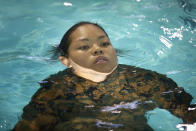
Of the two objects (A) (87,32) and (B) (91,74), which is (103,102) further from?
(A) (87,32)

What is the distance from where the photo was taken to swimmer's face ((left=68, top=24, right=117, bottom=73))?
3266 mm

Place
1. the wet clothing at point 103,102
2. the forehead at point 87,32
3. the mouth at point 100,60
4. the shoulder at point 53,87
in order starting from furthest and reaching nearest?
the forehead at point 87,32 < the mouth at point 100,60 < the shoulder at point 53,87 < the wet clothing at point 103,102

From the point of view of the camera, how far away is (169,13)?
5.54m

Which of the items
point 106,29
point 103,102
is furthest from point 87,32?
point 106,29

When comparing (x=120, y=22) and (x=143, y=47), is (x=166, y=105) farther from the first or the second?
(x=120, y=22)

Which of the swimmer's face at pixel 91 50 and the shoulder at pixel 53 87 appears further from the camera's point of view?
the swimmer's face at pixel 91 50

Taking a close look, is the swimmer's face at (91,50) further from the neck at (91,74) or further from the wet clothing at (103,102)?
the wet clothing at (103,102)

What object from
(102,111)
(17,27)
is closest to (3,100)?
(17,27)

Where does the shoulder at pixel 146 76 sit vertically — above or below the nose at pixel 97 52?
below

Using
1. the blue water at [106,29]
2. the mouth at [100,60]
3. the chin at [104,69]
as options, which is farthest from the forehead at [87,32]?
the blue water at [106,29]

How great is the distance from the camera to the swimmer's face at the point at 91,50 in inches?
129

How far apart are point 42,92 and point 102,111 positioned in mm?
877

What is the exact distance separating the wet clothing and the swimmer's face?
0.81ft

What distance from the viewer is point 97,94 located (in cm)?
326
